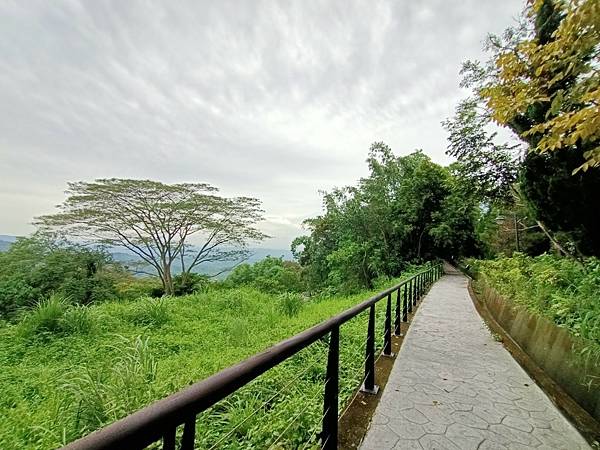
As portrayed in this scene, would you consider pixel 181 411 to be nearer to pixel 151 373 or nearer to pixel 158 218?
pixel 151 373

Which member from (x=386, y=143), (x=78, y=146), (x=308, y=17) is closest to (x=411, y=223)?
(x=386, y=143)

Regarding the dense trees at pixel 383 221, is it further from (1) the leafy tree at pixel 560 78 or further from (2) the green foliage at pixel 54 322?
(1) the leafy tree at pixel 560 78

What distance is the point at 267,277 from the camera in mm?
16031

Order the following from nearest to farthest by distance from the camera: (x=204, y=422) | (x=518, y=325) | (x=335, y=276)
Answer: (x=204, y=422) < (x=518, y=325) < (x=335, y=276)

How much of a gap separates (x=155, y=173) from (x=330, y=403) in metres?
15.7

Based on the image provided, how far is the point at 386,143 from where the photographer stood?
1570 centimetres

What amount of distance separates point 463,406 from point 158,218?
13.8 m

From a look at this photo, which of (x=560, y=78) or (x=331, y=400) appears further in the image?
(x=560, y=78)

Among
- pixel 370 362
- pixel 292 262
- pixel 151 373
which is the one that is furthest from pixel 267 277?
pixel 370 362

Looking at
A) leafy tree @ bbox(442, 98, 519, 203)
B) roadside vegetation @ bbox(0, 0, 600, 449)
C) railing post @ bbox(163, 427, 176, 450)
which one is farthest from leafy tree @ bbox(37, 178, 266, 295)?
railing post @ bbox(163, 427, 176, 450)

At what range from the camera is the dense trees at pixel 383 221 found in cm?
1445

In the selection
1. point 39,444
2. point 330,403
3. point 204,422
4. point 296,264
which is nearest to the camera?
point 330,403

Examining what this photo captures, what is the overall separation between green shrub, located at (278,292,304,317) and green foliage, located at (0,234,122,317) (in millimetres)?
7990

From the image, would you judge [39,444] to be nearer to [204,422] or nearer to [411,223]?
[204,422]
